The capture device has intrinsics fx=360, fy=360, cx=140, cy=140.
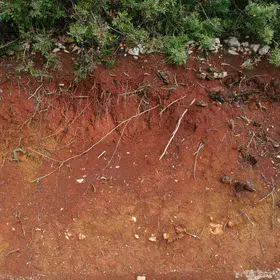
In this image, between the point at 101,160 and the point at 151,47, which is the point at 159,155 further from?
the point at 151,47

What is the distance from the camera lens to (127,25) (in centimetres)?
361

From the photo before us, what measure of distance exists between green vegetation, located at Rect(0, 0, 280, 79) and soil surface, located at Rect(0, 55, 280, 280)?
0.67ft

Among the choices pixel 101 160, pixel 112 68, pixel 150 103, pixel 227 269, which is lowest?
pixel 227 269

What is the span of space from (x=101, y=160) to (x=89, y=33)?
4.16ft

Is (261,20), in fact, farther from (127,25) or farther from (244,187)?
(244,187)

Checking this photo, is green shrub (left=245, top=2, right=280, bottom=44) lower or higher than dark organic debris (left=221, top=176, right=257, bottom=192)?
higher

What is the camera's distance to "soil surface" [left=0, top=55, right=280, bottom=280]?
10.1 feet

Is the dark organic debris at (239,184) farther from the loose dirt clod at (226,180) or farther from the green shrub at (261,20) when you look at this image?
the green shrub at (261,20)

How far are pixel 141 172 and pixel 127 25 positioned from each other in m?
1.48

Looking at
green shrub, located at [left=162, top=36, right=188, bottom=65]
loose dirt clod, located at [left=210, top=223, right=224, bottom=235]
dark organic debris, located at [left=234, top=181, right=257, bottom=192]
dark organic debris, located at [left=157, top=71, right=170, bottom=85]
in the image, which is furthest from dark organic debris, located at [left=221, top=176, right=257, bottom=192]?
green shrub, located at [left=162, top=36, right=188, bottom=65]

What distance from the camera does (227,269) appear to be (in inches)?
119

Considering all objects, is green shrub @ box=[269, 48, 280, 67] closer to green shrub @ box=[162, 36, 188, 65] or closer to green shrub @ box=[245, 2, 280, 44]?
green shrub @ box=[245, 2, 280, 44]

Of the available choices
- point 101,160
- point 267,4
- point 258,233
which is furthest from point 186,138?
point 267,4

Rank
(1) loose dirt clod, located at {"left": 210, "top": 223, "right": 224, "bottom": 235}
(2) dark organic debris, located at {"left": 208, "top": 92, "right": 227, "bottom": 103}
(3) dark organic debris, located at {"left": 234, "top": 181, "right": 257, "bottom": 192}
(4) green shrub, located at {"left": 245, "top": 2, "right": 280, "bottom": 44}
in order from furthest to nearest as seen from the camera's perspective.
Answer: (2) dark organic debris, located at {"left": 208, "top": 92, "right": 227, "bottom": 103}
(4) green shrub, located at {"left": 245, "top": 2, "right": 280, "bottom": 44}
(3) dark organic debris, located at {"left": 234, "top": 181, "right": 257, "bottom": 192}
(1) loose dirt clod, located at {"left": 210, "top": 223, "right": 224, "bottom": 235}
